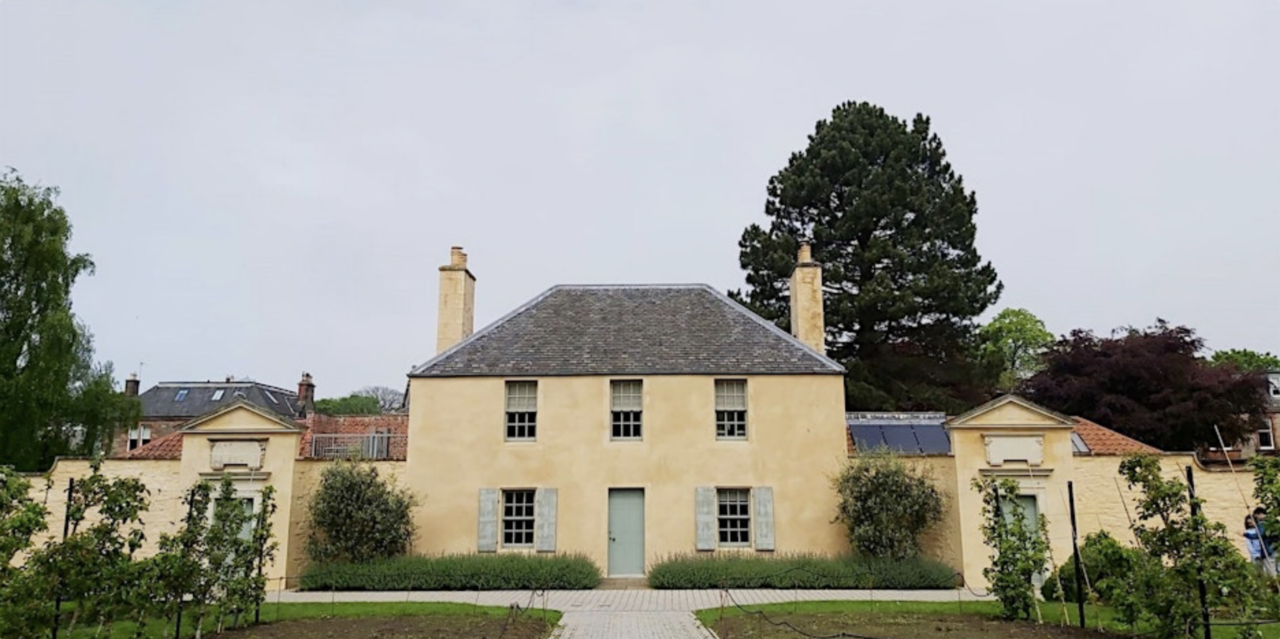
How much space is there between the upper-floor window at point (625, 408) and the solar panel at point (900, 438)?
6263mm

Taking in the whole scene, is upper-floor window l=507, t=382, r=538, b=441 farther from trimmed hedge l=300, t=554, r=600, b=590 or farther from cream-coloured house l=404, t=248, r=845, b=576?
trimmed hedge l=300, t=554, r=600, b=590

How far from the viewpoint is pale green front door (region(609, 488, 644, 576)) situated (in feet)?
62.3

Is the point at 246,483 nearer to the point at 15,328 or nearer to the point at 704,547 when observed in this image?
the point at 704,547

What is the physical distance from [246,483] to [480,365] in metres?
5.52

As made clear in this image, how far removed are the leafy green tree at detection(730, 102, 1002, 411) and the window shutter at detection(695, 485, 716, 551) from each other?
12.0 meters

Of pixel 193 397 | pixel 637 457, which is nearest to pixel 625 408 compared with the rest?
pixel 637 457

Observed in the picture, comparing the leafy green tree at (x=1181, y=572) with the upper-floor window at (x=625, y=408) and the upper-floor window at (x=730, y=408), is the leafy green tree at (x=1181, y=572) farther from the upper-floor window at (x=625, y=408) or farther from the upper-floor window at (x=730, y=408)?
the upper-floor window at (x=625, y=408)

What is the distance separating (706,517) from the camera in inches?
746

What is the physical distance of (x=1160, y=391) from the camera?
28484mm

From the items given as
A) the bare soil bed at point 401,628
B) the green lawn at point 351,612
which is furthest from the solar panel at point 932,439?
the bare soil bed at point 401,628

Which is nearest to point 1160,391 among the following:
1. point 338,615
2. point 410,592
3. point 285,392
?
point 410,592

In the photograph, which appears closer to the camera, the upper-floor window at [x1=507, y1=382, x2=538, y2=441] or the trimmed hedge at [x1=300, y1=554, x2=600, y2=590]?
the trimmed hedge at [x1=300, y1=554, x2=600, y2=590]

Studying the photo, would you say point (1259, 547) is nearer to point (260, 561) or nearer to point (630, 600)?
point (630, 600)

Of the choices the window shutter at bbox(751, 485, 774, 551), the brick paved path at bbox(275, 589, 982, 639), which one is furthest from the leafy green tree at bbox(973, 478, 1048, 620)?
the window shutter at bbox(751, 485, 774, 551)
